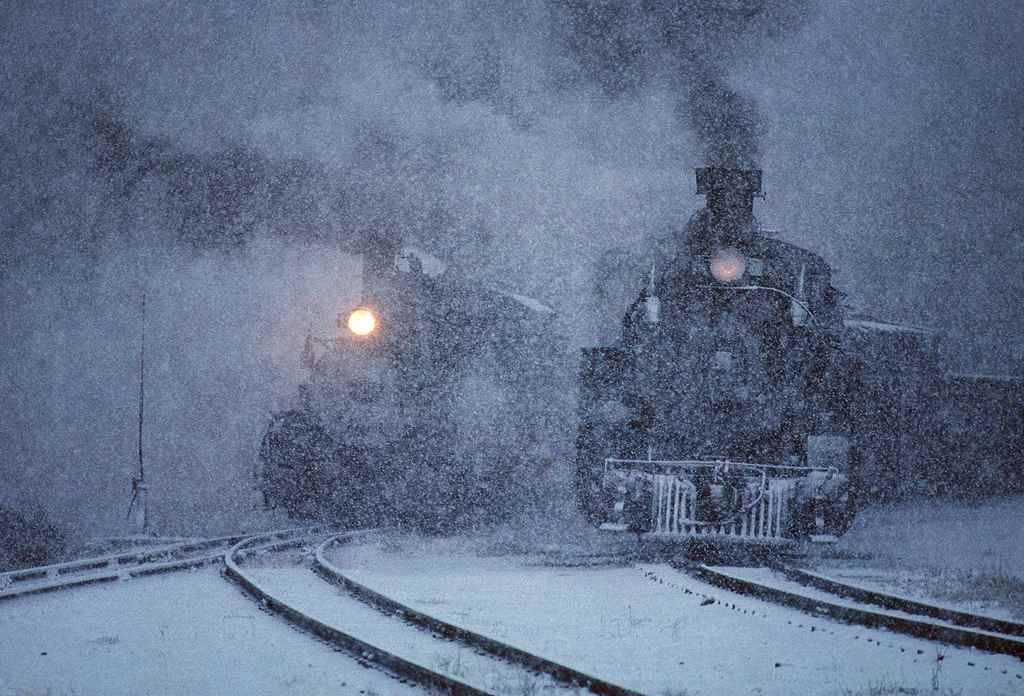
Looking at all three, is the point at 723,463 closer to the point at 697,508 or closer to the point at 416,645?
the point at 697,508

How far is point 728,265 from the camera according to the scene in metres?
10.3

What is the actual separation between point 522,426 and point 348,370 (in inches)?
101

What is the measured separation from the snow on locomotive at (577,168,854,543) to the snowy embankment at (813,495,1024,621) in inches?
37.0

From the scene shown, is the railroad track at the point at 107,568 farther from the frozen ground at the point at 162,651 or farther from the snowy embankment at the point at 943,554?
the snowy embankment at the point at 943,554

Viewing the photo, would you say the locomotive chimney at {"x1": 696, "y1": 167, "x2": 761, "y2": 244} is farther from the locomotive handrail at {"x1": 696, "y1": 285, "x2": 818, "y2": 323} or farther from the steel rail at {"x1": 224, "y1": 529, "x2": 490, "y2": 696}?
the steel rail at {"x1": 224, "y1": 529, "x2": 490, "y2": 696}

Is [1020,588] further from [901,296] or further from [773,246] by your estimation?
Answer: [901,296]

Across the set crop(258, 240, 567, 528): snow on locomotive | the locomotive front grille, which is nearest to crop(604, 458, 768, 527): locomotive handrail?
the locomotive front grille

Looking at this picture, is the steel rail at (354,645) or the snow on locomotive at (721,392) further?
the snow on locomotive at (721,392)

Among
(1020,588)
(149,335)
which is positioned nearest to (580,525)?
(1020,588)

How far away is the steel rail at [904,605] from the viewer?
18.2 feet

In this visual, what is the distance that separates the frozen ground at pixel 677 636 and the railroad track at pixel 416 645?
0.15 meters

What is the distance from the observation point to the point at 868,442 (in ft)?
45.4

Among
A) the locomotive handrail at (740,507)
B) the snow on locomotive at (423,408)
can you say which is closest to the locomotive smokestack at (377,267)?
the snow on locomotive at (423,408)

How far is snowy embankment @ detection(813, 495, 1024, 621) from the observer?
749 centimetres
